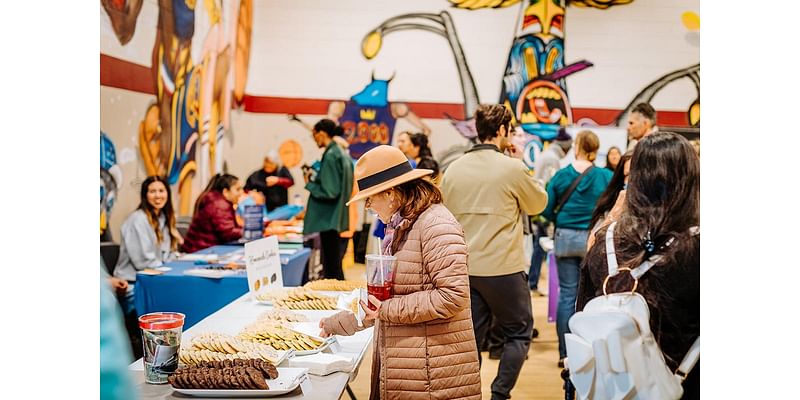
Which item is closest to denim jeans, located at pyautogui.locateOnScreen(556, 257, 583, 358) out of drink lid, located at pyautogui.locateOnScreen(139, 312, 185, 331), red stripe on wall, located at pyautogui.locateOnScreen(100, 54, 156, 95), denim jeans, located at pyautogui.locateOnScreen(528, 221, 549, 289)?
denim jeans, located at pyautogui.locateOnScreen(528, 221, 549, 289)

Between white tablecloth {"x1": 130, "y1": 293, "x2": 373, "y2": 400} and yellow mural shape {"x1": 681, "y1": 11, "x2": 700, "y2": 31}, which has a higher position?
yellow mural shape {"x1": 681, "y1": 11, "x2": 700, "y2": 31}

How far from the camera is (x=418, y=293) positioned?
222 centimetres

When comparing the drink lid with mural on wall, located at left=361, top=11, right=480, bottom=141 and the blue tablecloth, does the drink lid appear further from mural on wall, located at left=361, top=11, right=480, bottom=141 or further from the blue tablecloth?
mural on wall, located at left=361, top=11, right=480, bottom=141

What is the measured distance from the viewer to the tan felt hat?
2.28 meters

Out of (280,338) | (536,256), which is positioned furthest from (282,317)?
(536,256)

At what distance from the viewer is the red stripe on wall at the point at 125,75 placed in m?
4.86

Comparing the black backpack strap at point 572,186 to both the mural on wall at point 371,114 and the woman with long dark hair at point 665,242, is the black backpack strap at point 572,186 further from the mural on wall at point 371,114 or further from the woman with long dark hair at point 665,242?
the mural on wall at point 371,114

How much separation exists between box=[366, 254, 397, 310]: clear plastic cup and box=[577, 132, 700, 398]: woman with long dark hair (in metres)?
0.60

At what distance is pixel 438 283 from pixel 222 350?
765 millimetres

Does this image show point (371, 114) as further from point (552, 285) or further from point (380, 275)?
point (380, 275)

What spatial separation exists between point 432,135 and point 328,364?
7609 millimetres

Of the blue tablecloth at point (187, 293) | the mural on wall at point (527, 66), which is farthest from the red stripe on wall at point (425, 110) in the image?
the blue tablecloth at point (187, 293)

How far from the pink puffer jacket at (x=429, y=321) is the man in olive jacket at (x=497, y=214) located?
4.02 feet
